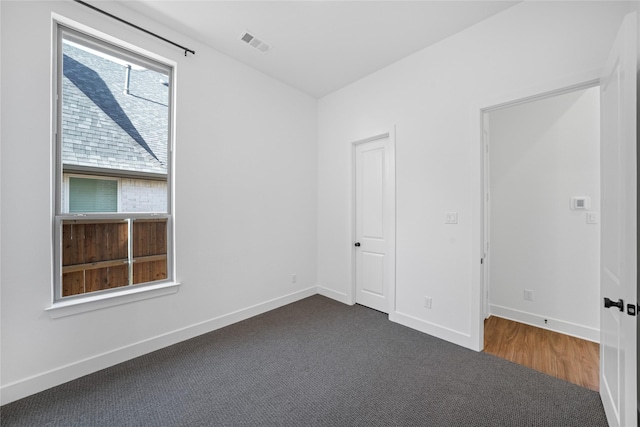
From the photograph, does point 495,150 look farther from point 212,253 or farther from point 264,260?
point 212,253

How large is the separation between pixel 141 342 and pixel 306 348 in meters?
1.53

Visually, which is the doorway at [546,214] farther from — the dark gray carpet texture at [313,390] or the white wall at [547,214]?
the dark gray carpet texture at [313,390]

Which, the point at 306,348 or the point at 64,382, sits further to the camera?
the point at 306,348

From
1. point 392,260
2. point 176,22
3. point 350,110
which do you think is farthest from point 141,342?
point 350,110

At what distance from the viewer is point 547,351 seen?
8.00ft

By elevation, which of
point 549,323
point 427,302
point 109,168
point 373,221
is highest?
point 109,168

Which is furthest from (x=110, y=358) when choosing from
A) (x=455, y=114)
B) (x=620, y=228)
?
(x=455, y=114)

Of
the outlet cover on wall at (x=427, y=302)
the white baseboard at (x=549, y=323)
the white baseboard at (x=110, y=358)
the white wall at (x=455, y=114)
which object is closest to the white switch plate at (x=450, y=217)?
the white wall at (x=455, y=114)

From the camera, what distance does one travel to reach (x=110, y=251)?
233 centimetres

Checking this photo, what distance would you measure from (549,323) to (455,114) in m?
2.56

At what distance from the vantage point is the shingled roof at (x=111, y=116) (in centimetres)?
209

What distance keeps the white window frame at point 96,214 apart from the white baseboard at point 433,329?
2.47m

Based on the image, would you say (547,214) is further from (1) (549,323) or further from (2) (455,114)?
(2) (455,114)

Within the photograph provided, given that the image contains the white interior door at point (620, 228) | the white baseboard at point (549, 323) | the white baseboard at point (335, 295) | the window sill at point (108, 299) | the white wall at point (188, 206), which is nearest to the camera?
the white interior door at point (620, 228)
